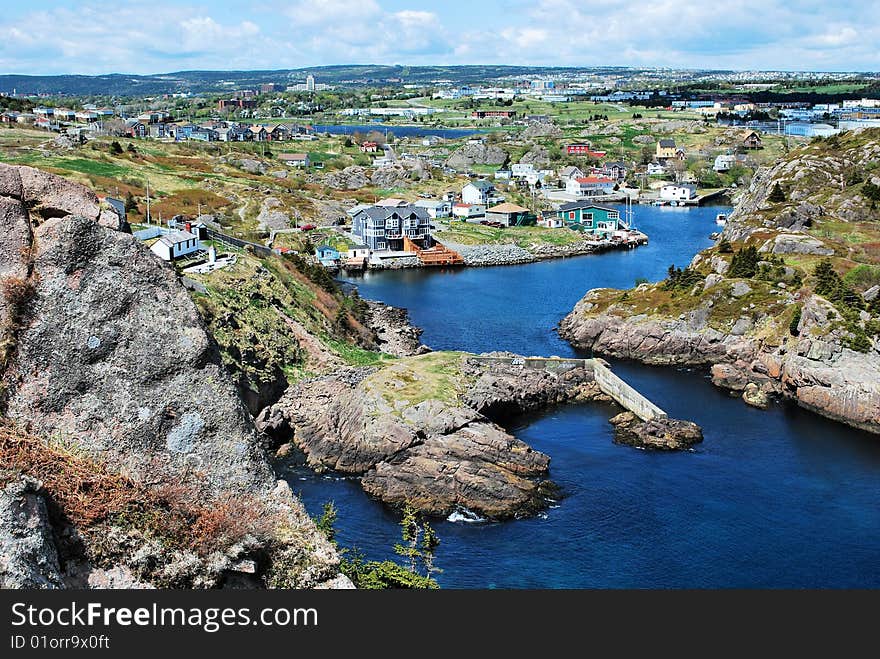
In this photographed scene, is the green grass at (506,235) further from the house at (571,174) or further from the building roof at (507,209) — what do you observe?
the house at (571,174)

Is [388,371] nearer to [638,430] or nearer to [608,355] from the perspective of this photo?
[638,430]

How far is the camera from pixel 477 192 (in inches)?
4117

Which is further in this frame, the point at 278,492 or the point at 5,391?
the point at 278,492

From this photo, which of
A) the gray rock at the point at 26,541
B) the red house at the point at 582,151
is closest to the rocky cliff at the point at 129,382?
the gray rock at the point at 26,541

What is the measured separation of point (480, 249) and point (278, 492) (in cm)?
7658

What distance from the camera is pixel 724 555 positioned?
28.5 metres

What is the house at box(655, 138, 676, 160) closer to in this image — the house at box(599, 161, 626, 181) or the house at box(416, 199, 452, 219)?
the house at box(599, 161, 626, 181)

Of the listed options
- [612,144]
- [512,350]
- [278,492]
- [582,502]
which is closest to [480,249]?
[512,350]

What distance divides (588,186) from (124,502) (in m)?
115

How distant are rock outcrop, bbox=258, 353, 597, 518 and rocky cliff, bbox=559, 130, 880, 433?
43.7 ft

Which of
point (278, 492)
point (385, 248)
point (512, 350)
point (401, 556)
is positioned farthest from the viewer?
point (385, 248)

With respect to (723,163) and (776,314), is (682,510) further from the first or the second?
(723,163)

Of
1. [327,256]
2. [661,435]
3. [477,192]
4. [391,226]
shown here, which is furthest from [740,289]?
[477,192]

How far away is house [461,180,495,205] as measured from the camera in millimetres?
104375
